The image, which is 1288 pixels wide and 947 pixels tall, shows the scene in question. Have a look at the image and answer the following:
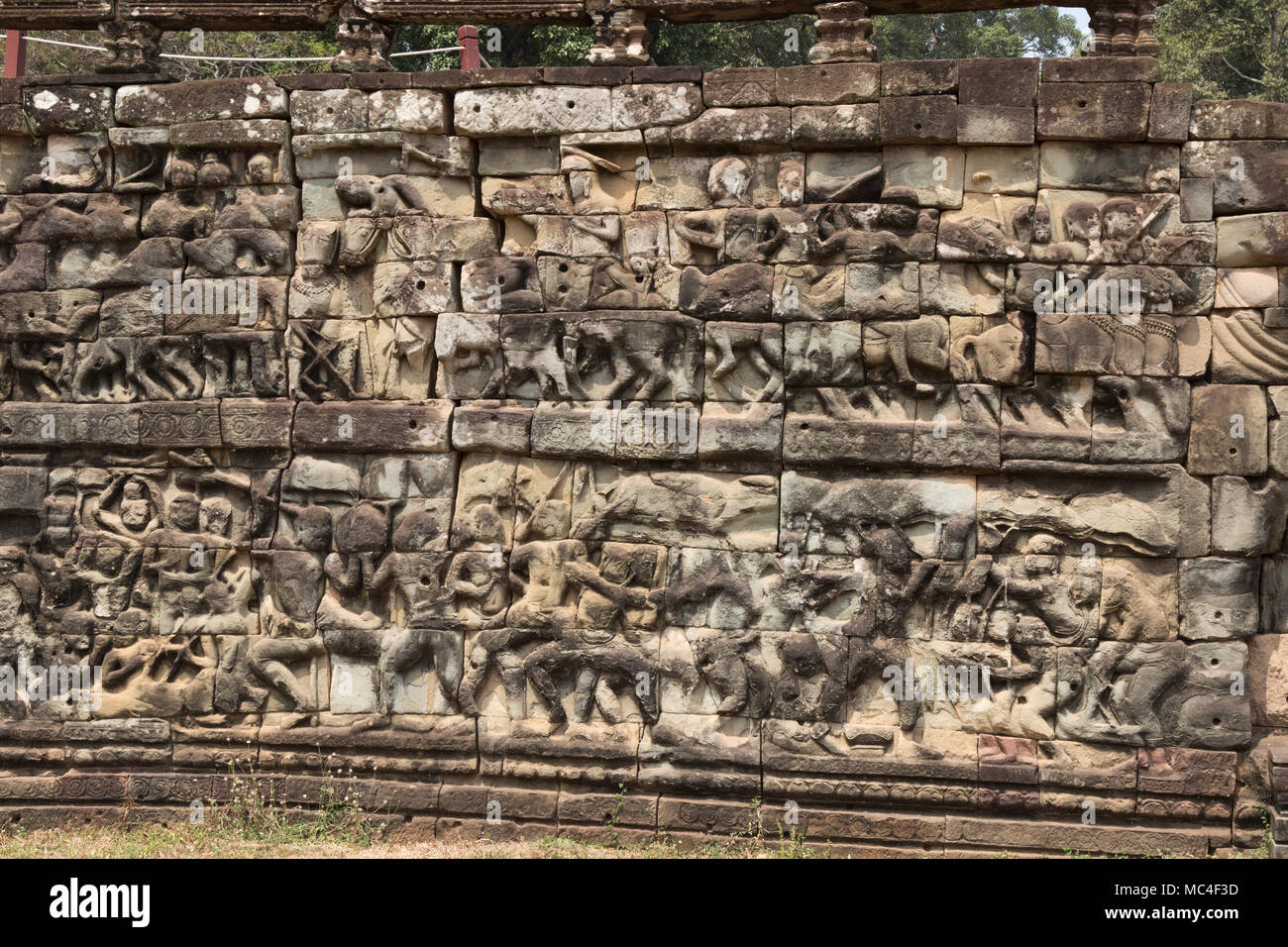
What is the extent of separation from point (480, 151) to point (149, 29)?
2496mm

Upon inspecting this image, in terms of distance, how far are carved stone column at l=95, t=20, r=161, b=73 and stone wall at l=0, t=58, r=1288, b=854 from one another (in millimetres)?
190

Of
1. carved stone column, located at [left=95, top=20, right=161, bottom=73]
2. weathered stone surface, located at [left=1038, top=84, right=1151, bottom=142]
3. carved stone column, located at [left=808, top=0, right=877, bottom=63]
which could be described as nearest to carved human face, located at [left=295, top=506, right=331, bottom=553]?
carved stone column, located at [left=95, top=20, right=161, bottom=73]

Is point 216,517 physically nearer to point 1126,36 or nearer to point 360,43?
point 360,43

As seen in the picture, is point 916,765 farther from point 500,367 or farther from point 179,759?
point 179,759

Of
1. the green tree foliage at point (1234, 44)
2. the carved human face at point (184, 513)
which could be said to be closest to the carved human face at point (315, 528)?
the carved human face at point (184, 513)

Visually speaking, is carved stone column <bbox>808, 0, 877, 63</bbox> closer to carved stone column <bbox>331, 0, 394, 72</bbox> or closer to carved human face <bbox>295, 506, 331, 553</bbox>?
carved stone column <bbox>331, 0, 394, 72</bbox>

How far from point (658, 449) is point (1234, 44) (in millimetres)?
16492

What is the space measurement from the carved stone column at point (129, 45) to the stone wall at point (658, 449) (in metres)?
0.19

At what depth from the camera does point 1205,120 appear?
292 inches

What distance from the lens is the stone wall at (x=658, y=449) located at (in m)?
7.50

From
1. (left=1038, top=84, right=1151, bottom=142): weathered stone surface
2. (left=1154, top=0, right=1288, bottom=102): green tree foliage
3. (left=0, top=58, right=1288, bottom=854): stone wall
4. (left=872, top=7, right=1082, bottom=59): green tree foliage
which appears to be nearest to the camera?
(left=1038, top=84, right=1151, bottom=142): weathered stone surface

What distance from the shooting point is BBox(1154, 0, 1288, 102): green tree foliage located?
64.5ft

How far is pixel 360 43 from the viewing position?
8.31 meters

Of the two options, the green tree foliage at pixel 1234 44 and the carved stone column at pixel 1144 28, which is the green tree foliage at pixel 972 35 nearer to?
the green tree foliage at pixel 1234 44
